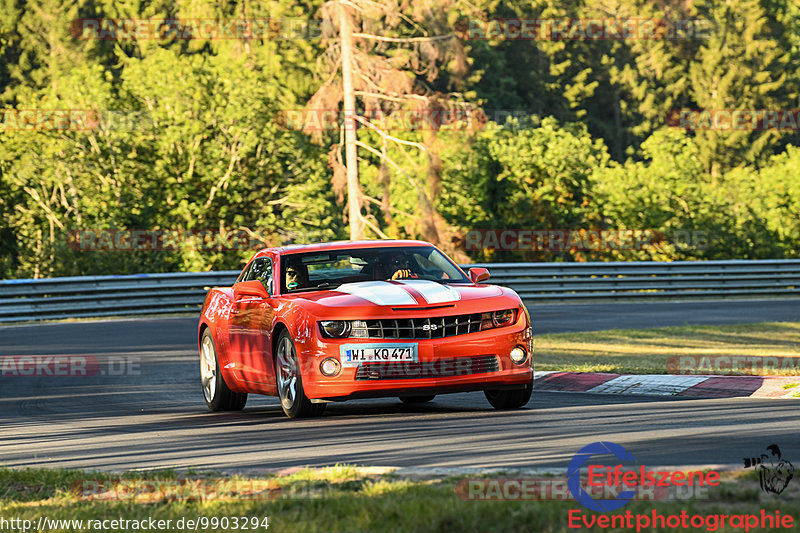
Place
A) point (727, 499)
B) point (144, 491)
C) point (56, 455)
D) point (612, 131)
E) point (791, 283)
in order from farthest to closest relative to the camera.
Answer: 1. point (612, 131)
2. point (791, 283)
3. point (56, 455)
4. point (144, 491)
5. point (727, 499)

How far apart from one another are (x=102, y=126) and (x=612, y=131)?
46.0 metres

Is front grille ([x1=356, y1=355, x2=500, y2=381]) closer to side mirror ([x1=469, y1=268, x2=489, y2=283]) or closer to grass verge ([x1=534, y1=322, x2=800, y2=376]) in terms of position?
side mirror ([x1=469, y1=268, x2=489, y2=283])

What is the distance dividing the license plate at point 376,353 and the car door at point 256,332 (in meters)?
1.10

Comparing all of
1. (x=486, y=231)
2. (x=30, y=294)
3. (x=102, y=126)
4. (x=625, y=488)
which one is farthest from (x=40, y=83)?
(x=625, y=488)

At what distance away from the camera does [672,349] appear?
18.8 m

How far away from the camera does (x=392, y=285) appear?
430 inches

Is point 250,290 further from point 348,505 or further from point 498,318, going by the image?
point 348,505

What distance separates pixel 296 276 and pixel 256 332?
619 mm

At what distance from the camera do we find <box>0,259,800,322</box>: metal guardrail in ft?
92.4

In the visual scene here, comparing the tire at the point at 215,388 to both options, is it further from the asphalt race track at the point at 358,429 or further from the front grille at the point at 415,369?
the front grille at the point at 415,369

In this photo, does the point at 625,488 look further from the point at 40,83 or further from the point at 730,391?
the point at 40,83

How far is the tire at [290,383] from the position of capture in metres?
10.8

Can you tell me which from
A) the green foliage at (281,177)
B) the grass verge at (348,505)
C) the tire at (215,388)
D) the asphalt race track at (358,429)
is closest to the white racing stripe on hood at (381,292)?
the asphalt race track at (358,429)

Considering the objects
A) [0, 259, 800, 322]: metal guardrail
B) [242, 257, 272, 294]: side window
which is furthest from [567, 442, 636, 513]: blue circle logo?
[0, 259, 800, 322]: metal guardrail
